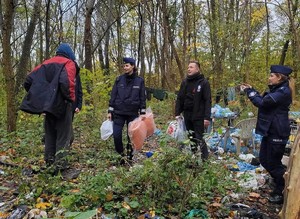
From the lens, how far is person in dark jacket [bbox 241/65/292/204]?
168 inches

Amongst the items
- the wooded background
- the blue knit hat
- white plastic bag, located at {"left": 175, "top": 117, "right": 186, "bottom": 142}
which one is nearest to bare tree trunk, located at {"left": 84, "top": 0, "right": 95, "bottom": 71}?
the wooded background

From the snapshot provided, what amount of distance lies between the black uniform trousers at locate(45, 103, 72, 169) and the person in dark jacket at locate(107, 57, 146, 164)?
87 centimetres

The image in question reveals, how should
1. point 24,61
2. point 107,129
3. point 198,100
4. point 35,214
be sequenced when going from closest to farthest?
point 35,214 < point 198,100 < point 107,129 < point 24,61

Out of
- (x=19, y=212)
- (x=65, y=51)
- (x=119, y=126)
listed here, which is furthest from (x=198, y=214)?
(x=65, y=51)

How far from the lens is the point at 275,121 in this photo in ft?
14.2

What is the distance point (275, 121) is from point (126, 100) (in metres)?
2.22

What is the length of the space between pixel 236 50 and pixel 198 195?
8903mm

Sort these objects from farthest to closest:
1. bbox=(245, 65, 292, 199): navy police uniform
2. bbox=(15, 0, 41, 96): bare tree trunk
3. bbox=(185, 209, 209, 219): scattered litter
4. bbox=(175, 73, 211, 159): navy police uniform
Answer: bbox=(15, 0, 41, 96): bare tree trunk
bbox=(175, 73, 211, 159): navy police uniform
bbox=(245, 65, 292, 199): navy police uniform
bbox=(185, 209, 209, 219): scattered litter

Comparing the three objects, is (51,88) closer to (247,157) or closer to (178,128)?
(178,128)

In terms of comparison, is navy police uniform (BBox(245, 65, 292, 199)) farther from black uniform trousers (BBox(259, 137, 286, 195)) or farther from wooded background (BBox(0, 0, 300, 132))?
wooded background (BBox(0, 0, 300, 132))

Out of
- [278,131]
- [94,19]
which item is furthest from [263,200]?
[94,19]

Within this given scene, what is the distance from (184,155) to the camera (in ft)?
11.5

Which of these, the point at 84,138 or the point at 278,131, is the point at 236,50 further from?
the point at 278,131

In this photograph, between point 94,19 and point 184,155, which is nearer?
point 184,155
